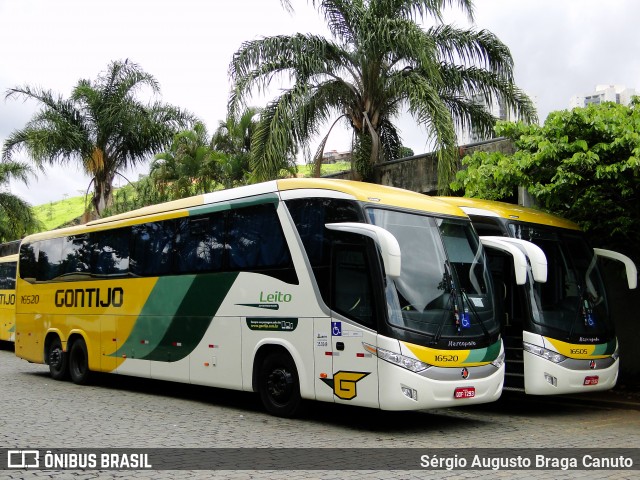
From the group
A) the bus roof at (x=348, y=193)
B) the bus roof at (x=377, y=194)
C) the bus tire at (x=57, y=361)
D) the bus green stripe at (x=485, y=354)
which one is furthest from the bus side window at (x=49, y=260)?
the bus green stripe at (x=485, y=354)

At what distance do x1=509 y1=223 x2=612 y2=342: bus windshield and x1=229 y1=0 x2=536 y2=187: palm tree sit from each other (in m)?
4.41

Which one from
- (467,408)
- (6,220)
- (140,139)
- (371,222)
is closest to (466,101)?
(467,408)

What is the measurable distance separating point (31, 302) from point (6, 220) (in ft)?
84.3

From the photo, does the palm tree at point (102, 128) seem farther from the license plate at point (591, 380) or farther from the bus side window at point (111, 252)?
the license plate at point (591, 380)

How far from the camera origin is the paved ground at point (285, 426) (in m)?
8.68

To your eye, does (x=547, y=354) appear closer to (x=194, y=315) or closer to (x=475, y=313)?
(x=475, y=313)

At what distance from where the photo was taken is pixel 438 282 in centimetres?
987

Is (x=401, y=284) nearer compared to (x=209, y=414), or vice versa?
(x=401, y=284)

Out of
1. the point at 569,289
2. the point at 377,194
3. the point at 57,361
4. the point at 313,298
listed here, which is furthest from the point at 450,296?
the point at 57,361

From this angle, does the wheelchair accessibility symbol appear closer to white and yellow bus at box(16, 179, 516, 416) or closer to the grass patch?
white and yellow bus at box(16, 179, 516, 416)

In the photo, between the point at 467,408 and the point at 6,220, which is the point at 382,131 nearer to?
the point at 467,408

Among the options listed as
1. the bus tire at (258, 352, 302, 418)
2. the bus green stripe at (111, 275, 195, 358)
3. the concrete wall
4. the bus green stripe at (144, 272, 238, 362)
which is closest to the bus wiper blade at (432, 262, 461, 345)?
the bus tire at (258, 352, 302, 418)

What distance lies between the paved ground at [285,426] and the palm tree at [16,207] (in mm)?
26505

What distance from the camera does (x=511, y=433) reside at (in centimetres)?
1012
